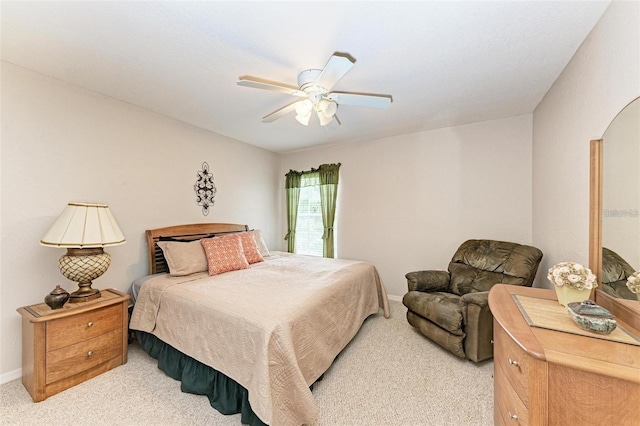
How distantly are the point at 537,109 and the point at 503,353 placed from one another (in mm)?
2752

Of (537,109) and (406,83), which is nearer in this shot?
(406,83)

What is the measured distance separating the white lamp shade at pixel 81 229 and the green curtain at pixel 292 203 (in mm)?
2807

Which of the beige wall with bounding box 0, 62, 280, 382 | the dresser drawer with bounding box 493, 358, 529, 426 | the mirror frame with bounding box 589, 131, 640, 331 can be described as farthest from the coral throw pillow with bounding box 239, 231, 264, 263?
the mirror frame with bounding box 589, 131, 640, 331

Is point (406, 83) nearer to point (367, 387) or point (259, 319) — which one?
point (259, 319)

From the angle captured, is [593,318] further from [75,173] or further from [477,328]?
[75,173]

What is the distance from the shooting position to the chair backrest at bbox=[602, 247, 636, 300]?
3.75ft

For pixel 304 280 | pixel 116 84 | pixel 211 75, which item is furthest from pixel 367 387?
pixel 116 84

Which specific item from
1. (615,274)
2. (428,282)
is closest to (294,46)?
Result: (615,274)

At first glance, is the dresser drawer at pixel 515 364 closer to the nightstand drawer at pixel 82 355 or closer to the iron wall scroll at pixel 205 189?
the nightstand drawer at pixel 82 355

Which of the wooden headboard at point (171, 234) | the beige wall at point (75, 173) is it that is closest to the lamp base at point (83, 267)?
the beige wall at point (75, 173)

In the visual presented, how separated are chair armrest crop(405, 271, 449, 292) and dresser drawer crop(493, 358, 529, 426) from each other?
140cm

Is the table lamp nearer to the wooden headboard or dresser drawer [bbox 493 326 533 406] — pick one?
the wooden headboard

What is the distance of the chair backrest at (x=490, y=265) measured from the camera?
7.72ft

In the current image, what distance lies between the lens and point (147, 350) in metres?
2.27
